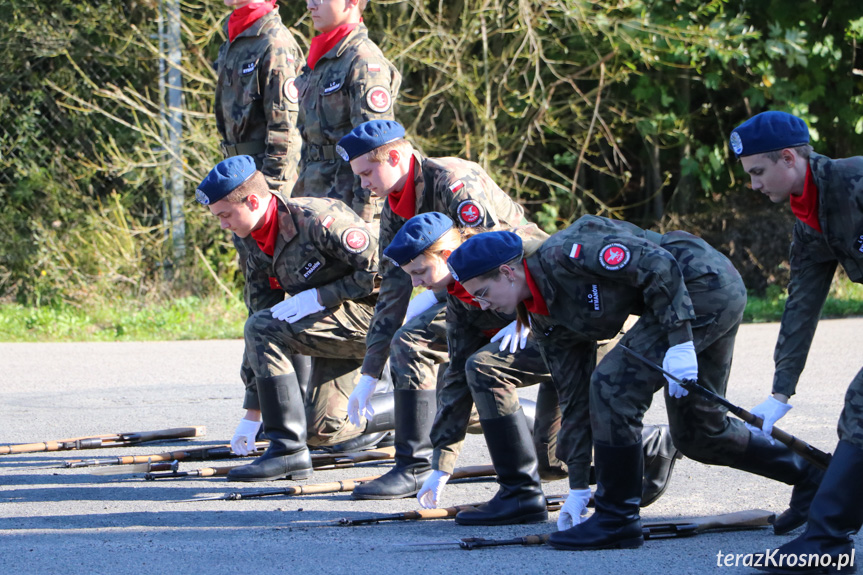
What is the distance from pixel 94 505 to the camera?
4.90m

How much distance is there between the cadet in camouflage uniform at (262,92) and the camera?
6.55 m

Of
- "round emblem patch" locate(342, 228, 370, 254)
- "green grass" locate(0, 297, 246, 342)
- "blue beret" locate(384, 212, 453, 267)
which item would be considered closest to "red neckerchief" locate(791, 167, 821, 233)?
"blue beret" locate(384, 212, 453, 267)

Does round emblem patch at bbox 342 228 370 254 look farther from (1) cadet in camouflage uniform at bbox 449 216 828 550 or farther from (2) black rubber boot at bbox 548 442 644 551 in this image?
(2) black rubber boot at bbox 548 442 644 551

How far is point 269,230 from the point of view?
5438 millimetres

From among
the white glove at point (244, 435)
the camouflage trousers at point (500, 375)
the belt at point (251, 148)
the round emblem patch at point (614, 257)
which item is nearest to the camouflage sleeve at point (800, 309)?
the round emblem patch at point (614, 257)

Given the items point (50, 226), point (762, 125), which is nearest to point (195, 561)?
point (762, 125)

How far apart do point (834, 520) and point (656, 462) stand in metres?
1.19

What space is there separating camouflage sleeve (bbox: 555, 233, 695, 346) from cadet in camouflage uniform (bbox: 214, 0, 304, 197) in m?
3.00

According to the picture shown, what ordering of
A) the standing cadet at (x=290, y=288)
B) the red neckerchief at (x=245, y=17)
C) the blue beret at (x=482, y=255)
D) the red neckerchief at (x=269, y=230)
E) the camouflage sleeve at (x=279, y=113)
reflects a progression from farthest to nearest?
the red neckerchief at (x=245, y=17) → the camouflage sleeve at (x=279, y=113) → the red neckerchief at (x=269, y=230) → the standing cadet at (x=290, y=288) → the blue beret at (x=482, y=255)

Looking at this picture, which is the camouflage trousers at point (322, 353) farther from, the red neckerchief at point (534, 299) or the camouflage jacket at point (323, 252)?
the red neckerchief at point (534, 299)

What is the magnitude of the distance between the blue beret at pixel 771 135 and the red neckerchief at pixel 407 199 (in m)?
1.63

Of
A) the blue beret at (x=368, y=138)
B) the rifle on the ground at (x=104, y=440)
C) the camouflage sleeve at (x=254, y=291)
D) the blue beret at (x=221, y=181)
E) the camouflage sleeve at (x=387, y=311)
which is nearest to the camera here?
the blue beret at (x=368, y=138)

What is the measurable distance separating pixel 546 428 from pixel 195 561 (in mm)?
1894

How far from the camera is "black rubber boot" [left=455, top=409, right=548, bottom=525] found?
14.6ft
